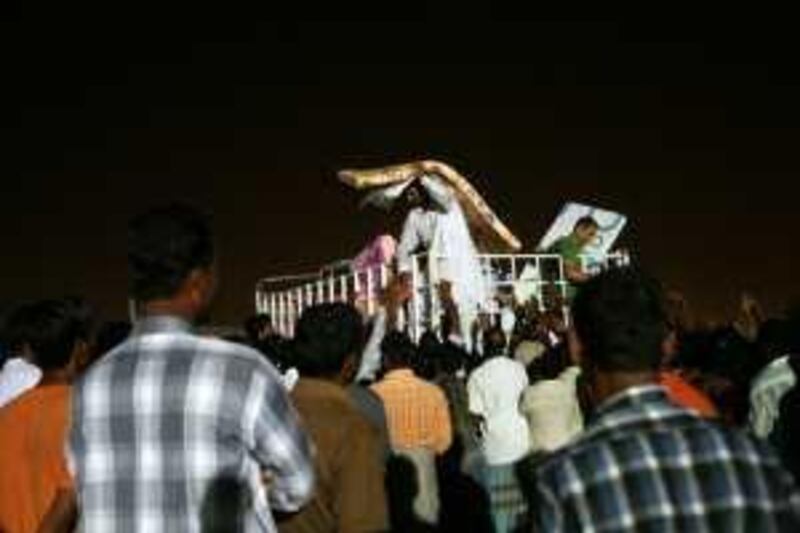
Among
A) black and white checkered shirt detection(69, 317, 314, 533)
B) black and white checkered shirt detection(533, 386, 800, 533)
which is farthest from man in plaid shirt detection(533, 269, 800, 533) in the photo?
black and white checkered shirt detection(69, 317, 314, 533)

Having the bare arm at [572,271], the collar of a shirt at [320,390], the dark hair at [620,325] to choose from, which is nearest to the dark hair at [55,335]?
the collar of a shirt at [320,390]

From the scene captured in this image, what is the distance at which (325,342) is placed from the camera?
489 centimetres

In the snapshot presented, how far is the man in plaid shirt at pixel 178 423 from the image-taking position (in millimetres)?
3098

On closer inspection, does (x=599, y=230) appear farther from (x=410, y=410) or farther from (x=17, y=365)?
(x=17, y=365)

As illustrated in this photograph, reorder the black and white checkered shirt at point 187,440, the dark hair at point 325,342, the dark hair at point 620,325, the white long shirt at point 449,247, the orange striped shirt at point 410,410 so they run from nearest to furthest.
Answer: the dark hair at point 620,325, the black and white checkered shirt at point 187,440, the dark hair at point 325,342, the orange striped shirt at point 410,410, the white long shirt at point 449,247

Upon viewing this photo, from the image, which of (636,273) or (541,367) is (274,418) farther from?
(541,367)

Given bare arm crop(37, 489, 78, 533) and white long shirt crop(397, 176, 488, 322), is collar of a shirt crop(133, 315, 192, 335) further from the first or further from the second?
white long shirt crop(397, 176, 488, 322)

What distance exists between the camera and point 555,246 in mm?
12250

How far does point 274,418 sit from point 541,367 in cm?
434

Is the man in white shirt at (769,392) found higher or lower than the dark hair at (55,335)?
lower

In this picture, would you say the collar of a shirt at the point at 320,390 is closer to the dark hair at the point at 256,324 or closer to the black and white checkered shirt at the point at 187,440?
the black and white checkered shirt at the point at 187,440

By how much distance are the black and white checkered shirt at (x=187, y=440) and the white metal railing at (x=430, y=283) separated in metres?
7.42

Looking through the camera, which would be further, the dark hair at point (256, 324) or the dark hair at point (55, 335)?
the dark hair at point (256, 324)

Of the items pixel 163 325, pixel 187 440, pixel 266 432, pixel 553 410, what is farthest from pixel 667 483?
pixel 553 410
